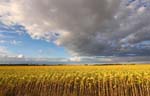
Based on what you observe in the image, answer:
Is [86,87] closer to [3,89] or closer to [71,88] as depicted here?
[71,88]

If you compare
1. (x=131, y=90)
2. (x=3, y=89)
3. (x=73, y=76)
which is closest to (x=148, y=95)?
(x=131, y=90)

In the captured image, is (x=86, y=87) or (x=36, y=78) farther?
(x=36, y=78)

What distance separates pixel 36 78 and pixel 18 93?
8.66 feet

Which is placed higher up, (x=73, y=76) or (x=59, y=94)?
(x=73, y=76)

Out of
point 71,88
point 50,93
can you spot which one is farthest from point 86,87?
point 50,93

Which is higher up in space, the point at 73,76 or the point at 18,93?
the point at 73,76

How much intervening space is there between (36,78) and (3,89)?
3.77 meters

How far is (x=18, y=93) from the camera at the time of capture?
27125 millimetres

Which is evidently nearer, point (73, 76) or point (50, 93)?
point (50, 93)

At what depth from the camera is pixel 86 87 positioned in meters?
26.4

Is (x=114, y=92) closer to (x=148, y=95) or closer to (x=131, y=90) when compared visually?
(x=131, y=90)

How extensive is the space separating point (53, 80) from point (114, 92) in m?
6.90

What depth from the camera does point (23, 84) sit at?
2772cm

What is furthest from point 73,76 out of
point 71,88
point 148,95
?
point 148,95
